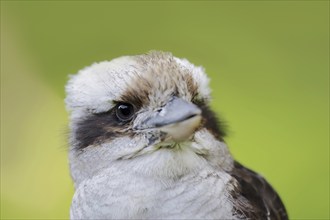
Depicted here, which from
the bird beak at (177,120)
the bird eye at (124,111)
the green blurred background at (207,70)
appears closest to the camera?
the bird beak at (177,120)

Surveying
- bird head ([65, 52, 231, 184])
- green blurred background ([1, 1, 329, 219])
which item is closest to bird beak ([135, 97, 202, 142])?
bird head ([65, 52, 231, 184])

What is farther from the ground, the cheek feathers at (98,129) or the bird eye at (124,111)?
the bird eye at (124,111)

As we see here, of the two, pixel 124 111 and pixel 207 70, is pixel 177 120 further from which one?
pixel 207 70

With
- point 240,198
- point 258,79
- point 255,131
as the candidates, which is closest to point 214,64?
point 258,79

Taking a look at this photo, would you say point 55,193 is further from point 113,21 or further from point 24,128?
point 113,21

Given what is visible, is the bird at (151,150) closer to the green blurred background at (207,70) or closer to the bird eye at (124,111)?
the bird eye at (124,111)

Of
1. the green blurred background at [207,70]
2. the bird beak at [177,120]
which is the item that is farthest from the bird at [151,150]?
the green blurred background at [207,70]
